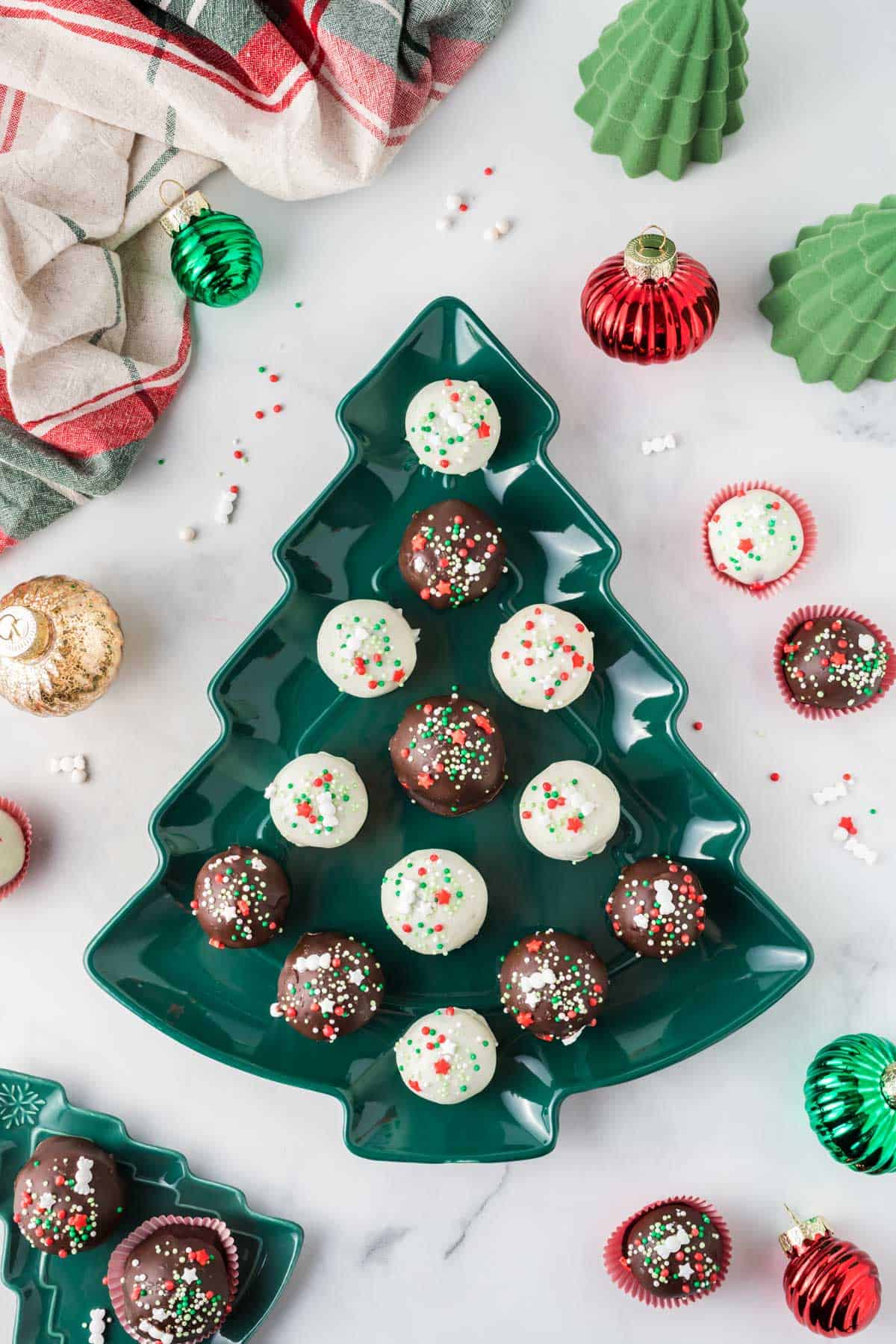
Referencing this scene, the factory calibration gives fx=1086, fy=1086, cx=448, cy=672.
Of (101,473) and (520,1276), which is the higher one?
(101,473)

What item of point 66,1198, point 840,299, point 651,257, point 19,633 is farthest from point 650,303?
point 66,1198

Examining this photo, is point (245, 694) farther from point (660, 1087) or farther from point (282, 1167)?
point (660, 1087)

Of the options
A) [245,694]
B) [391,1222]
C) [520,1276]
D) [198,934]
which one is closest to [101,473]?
[245,694]

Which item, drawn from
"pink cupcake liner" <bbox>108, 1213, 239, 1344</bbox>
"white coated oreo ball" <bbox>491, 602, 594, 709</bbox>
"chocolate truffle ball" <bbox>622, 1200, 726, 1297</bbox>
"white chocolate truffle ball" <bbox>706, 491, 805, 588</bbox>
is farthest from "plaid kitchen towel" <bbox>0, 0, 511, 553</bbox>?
"chocolate truffle ball" <bbox>622, 1200, 726, 1297</bbox>

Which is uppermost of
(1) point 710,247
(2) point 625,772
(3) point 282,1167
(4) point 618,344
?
(1) point 710,247

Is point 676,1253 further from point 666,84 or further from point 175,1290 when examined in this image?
point 666,84

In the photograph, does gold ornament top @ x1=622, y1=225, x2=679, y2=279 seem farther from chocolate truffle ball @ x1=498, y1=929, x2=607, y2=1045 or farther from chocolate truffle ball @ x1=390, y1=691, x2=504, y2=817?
chocolate truffle ball @ x1=498, y1=929, x2=607, y2=1045

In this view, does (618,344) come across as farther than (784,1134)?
No

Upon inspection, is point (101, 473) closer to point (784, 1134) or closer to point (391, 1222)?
point (391, 1222)
